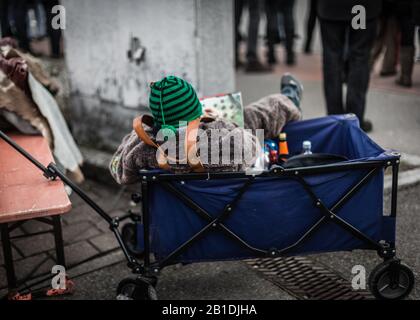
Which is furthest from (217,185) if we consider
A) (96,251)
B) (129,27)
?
(129,27)

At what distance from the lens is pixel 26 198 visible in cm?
266

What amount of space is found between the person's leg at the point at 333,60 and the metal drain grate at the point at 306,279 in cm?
182

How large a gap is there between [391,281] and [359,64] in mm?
2204

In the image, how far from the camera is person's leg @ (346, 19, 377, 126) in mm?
4434

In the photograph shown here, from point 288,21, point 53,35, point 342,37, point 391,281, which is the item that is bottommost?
point 391,281

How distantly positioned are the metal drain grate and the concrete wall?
1.47m

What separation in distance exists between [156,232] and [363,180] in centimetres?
98

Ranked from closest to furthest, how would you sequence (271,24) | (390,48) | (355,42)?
(355,42)
(390,48)
(271,24)

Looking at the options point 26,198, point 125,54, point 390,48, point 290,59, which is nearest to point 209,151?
point 26,198

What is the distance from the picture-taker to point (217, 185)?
2582 millimetres

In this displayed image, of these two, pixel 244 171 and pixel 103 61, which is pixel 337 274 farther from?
pixel 103 61

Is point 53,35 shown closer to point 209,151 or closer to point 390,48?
point 390,48

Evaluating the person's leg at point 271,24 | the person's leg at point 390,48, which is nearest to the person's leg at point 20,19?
the person's leg at point 271,24

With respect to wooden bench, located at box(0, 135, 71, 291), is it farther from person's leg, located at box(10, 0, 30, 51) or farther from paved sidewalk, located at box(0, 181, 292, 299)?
person's leg, located at box(10, 0, 30, 51)
